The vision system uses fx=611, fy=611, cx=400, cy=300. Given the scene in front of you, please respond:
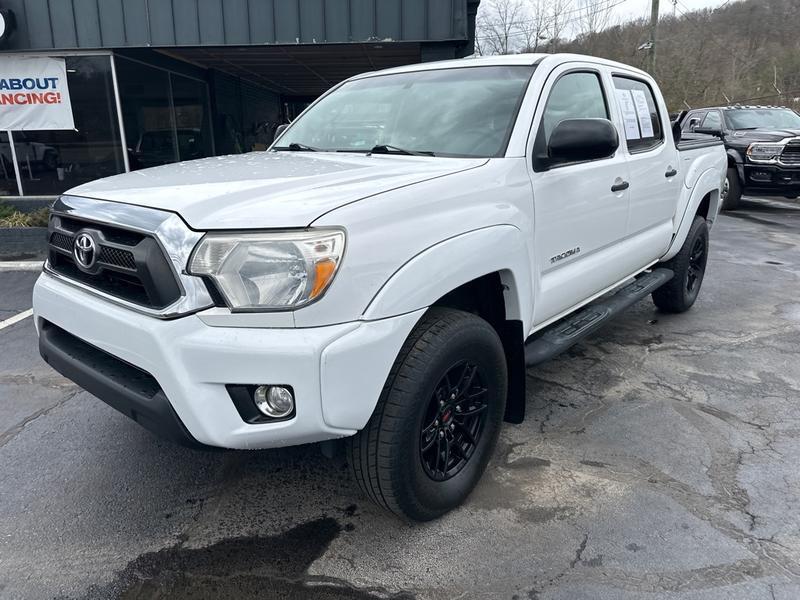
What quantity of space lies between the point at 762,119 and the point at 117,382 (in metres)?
13.5

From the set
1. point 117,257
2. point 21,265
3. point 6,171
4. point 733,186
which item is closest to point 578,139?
point 117,257

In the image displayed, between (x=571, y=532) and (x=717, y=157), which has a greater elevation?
(x=717, y=157)

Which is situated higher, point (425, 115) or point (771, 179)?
point (425, 115)

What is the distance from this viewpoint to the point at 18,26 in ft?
30.6

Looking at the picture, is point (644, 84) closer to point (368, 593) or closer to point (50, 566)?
point (368, 593)

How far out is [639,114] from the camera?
13.9 ft

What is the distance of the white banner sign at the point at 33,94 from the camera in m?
9.80

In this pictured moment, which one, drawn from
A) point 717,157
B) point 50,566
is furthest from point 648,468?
point 717,157

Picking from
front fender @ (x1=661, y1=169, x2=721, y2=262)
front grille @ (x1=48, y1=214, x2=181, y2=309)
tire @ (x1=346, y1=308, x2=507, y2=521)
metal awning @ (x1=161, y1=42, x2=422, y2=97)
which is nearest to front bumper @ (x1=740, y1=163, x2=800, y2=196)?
metal awning @ (x1=161, y1=42, x2=422, y2=97)

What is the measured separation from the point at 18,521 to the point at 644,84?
15.4 ft

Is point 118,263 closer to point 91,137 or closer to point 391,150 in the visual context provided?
point 391,150

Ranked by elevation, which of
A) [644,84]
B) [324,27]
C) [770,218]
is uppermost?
[324,27]

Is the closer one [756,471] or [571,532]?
[571,532]

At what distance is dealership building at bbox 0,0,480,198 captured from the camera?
9.00 meters
